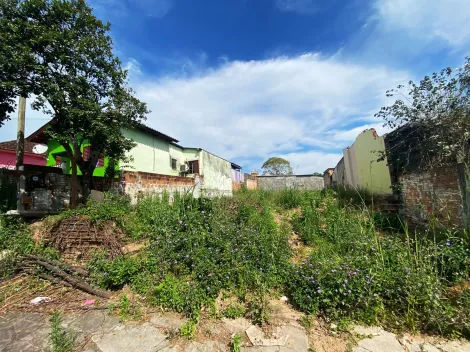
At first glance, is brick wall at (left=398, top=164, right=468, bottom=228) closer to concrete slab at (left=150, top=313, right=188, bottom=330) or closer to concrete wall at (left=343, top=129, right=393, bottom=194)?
concrete wall at (left=343, top=129, right=393, bottom=194)

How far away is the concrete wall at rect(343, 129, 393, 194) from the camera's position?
253 inches

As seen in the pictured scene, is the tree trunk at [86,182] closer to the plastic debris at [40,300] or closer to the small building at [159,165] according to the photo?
the small building at [159,165]

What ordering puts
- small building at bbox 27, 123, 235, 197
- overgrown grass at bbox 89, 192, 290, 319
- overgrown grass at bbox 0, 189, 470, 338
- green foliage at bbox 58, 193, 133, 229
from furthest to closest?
small building at bbox 27, 123, 235, 197 < green foliage at bbox 58, 193, 133, 229 < overgrown grass at bbox 89, 192, 290, 319 < overgrown grass at bbox 0, 189, 470, 338

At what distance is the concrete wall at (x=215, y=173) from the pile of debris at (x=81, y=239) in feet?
26.4

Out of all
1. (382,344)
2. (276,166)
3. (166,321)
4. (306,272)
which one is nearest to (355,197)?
(306,272)

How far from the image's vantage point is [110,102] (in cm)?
540

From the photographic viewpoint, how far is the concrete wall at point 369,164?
643cm

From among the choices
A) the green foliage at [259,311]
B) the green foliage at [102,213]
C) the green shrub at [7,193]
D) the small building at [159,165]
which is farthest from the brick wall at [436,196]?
the green shrub at [7,193]

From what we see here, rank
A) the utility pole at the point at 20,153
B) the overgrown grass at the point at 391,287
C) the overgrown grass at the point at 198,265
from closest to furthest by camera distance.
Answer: the overgrown grass at the point at 391,287 < the overgrown grass at the point at 198,265 < the utility pole at the point at 20,153

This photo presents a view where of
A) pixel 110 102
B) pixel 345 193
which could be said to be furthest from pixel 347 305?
pixel 110 102

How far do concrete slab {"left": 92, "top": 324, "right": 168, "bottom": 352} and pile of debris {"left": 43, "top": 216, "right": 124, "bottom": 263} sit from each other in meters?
1.77

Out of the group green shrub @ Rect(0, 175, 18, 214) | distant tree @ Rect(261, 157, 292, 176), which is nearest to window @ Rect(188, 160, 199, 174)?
green shrub @ Rect(0, 175, 18, 214)

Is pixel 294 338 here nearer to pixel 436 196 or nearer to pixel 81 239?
pixel 436 196

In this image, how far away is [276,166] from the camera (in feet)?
120
